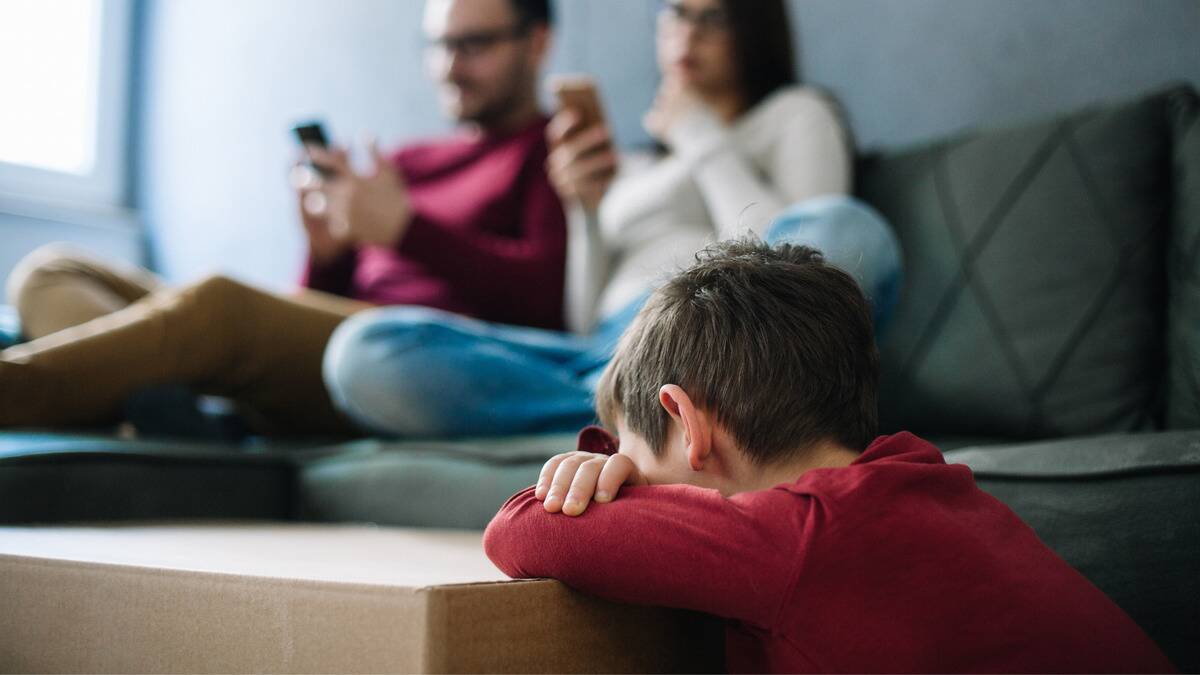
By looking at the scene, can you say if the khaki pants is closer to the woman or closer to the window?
the woman

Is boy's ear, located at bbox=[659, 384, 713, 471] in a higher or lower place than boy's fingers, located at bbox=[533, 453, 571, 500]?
higher

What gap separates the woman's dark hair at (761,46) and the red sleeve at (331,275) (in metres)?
0.81

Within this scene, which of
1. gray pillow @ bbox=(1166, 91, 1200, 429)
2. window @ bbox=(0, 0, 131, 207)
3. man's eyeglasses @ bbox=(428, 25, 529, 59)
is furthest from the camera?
window @ bbox=(0, 0, 131, 207)

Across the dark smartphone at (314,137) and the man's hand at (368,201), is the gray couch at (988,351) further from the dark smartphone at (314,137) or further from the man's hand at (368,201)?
the dark smartphone at (314,137)

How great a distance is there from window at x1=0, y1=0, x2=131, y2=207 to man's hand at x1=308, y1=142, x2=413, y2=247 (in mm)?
1382

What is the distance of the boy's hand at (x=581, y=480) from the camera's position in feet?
1.78

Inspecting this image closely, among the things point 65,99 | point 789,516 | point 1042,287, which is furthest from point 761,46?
point 65,99

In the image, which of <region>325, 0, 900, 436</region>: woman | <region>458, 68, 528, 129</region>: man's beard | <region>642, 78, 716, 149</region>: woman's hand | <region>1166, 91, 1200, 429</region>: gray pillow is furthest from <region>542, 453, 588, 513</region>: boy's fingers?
<region>458, 68, 528, 129</region>: man's beard

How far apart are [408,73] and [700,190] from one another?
3.45 ft

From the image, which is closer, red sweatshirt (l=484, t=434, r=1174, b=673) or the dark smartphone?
red sweatshirt (l=484, t=434, r=1174, b=673)

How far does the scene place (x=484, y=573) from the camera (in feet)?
1.96

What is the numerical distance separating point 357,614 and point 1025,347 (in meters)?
0.94

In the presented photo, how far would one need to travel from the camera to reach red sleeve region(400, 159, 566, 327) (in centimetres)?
144

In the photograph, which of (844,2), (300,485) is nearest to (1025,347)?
(844,2)
